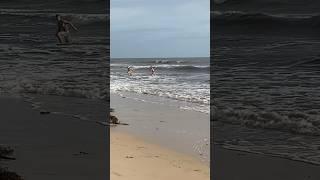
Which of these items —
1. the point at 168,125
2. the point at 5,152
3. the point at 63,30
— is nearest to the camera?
the point at 5,152

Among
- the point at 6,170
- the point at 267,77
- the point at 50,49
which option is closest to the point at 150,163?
the point at 6,170

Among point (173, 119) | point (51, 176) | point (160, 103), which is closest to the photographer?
point (51, 176)

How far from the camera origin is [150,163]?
14.6 ft

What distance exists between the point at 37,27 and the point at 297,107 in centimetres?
308

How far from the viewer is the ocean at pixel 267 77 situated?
498cm

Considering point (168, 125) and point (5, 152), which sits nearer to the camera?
point (5, 152)

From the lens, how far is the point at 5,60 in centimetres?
476

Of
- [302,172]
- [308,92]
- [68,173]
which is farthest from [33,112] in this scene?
[308,92]

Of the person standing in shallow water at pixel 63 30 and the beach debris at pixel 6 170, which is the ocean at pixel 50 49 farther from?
the beach debris at pixel 6 170

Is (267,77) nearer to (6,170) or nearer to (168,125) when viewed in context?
(168,125)

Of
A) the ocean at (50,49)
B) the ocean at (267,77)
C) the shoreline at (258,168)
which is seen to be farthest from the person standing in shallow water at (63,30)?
the shoreline at (258,168)

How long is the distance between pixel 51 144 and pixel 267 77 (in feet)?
9.19

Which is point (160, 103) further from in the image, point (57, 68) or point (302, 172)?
point (302, 172)

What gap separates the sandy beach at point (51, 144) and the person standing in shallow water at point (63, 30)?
0.81 meters
